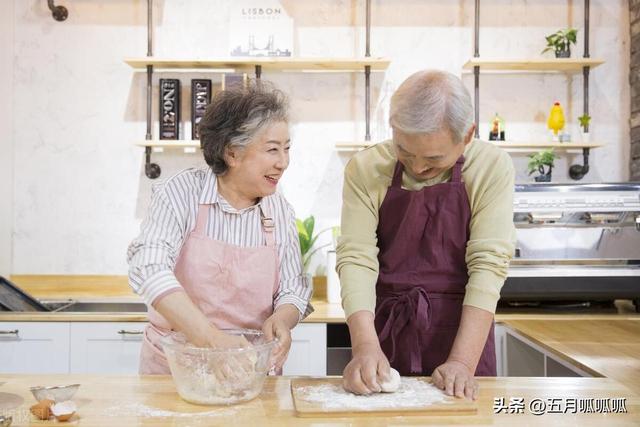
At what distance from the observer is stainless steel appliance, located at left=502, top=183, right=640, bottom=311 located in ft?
9.09

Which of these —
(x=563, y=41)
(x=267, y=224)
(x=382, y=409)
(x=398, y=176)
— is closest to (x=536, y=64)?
(x=563, y=41)

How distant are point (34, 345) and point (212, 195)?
146 cm

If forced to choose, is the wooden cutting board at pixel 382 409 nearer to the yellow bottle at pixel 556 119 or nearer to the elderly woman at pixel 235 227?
the elderly woman at pixel 235 227

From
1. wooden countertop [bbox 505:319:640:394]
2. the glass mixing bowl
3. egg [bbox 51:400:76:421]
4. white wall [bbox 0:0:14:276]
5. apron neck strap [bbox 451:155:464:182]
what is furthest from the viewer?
white wall [bbox 0:0:14:276]

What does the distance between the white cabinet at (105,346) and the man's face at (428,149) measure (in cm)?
165

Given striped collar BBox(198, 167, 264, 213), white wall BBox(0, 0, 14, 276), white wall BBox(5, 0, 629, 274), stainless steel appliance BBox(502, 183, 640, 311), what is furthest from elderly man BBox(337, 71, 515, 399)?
white wall BBox(0, 0, 14, 276)

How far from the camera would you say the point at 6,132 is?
3395 mm

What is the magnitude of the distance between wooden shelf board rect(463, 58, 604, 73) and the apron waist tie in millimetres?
1892

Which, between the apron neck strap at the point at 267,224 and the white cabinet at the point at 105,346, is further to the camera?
the white cabinet at the point at 105,346

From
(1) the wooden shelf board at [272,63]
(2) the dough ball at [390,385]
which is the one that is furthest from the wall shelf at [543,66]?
(2) the dough ball at [390,385]

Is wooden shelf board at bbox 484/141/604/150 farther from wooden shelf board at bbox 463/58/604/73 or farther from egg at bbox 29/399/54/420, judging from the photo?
egg at bbox 29/399/54/420

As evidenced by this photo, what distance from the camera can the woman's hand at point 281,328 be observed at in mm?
1568

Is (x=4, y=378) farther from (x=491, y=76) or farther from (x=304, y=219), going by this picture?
(x=491, y=76)

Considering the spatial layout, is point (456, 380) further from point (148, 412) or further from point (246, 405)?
point (148, 412)
